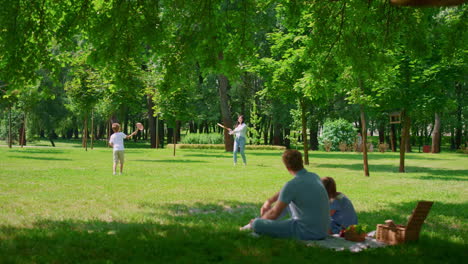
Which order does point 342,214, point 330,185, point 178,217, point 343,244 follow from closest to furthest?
point 343,244, point 330,185, point 342,214, point 178,217

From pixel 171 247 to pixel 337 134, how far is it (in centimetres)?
3711

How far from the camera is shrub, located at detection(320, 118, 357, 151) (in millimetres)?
41031

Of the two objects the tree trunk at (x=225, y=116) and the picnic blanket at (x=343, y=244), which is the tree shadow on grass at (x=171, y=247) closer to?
the picnic blanket at (x=343, y=244)

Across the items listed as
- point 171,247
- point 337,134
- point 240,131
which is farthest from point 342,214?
point 337,134

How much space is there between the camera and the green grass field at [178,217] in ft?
18.4

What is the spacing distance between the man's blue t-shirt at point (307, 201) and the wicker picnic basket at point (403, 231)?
0.90 meters

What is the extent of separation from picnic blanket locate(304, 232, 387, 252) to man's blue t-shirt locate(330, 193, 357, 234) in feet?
1.56

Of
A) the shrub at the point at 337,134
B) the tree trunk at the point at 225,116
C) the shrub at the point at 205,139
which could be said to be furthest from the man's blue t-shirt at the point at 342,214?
the shrub at the point at 205,139

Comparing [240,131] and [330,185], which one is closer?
[330,185]

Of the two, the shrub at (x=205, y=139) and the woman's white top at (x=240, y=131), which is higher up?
the woman's white top at (x=240, y=131)

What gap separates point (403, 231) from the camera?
621 centimetres

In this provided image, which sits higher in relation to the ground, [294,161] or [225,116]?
[225,116]

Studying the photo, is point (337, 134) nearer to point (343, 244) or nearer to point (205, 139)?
point (205, 139)

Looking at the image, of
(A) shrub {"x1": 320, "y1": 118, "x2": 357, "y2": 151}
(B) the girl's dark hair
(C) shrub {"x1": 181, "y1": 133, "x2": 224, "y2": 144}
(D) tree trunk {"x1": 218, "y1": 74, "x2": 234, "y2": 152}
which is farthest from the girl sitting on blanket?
(C) shrub {"x1": 181, "y1": 133, "x2": 224, "y2": 144}
